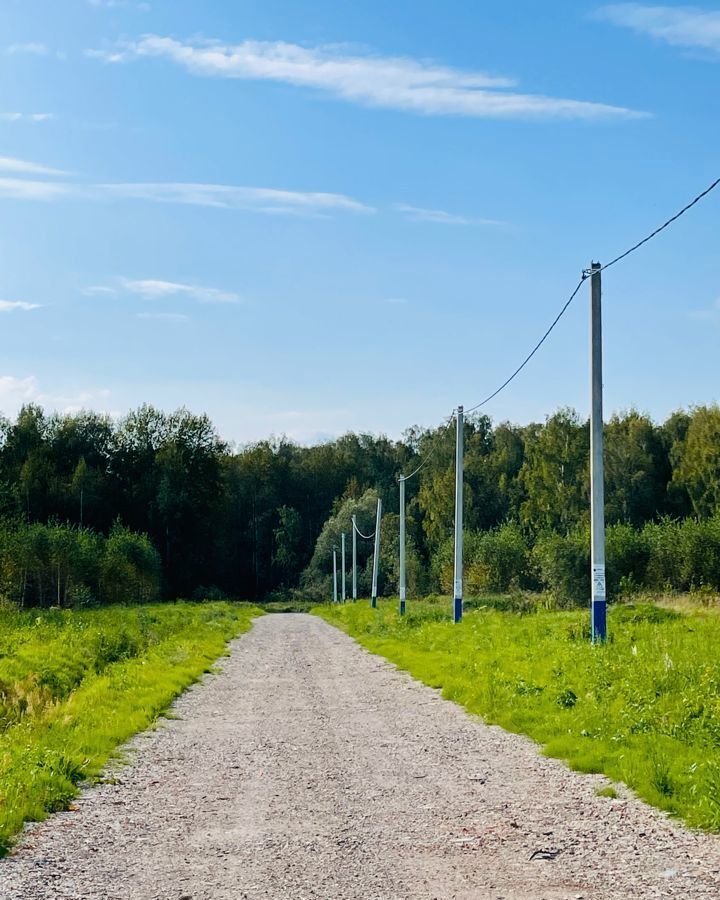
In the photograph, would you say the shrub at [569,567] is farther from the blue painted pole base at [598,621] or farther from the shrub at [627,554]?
the blue painted pole base at [598,621]

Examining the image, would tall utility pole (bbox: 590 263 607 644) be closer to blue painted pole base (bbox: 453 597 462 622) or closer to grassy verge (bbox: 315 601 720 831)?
grassy verge (bbox: 315 601 720 831)

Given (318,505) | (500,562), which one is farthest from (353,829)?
(318,505)

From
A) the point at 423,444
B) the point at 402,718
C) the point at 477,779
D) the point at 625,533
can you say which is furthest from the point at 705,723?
the point at 423,444

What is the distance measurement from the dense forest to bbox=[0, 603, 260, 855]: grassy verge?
2900 cm

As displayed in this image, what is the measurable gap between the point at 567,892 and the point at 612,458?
7659 centimetres

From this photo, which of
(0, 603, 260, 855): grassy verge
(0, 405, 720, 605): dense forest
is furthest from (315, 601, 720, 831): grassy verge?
(0, 405, 720, 605): dense forest

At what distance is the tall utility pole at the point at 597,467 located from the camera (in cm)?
1903

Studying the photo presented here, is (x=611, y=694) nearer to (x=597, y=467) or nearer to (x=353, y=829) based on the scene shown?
(x=353, y=829)

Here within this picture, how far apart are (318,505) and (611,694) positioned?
11488cm

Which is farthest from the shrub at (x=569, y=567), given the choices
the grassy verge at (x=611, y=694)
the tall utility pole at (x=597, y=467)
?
the tall utility pole at (x=597, y=467)

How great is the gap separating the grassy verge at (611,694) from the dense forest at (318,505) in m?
36.7

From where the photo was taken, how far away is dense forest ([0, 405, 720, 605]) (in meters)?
62.9

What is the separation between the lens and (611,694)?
1362 centimetres

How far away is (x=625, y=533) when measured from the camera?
63188 mm
